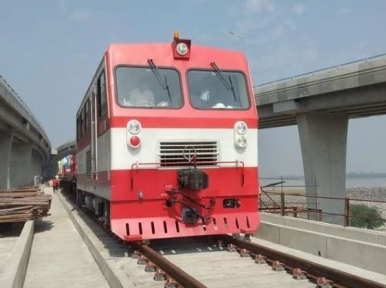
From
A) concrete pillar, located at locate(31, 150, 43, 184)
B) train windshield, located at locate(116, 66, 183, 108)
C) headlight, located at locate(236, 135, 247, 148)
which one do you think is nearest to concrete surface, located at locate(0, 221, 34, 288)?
train windshield, located at locate(116, 66, 183, 108)

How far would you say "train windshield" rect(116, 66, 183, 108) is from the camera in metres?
8.57

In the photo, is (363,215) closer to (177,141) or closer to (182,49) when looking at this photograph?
(182,49)

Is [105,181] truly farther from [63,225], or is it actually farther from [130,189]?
[63,225]

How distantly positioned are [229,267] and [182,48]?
406cm

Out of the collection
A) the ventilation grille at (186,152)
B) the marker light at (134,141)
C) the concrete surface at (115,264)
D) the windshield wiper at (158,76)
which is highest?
the windshield wiper at (158,76)

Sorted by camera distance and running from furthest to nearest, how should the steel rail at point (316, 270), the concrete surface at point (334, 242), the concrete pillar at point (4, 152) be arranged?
1. the concrete pillar at point (4, 152)
2. the concrete surface at point (334, 242)
3. the steel rail at point (316, 270)

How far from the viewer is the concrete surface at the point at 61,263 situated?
750 cm

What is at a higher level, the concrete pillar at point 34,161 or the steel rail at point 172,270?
the concrete pillar at point 34,161

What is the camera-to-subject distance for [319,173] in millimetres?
28750

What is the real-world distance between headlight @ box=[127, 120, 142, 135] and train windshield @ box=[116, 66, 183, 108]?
323 millimetres

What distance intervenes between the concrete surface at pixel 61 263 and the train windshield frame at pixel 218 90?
3432mm

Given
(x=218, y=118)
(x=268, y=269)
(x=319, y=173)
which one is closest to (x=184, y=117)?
(x=218, y=118)

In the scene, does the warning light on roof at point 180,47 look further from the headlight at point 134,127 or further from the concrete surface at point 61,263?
the concrete surface at point 61,263

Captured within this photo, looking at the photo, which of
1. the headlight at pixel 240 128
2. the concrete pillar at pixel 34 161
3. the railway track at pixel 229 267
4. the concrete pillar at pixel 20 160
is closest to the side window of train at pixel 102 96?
the headlight at pixel 240 128
